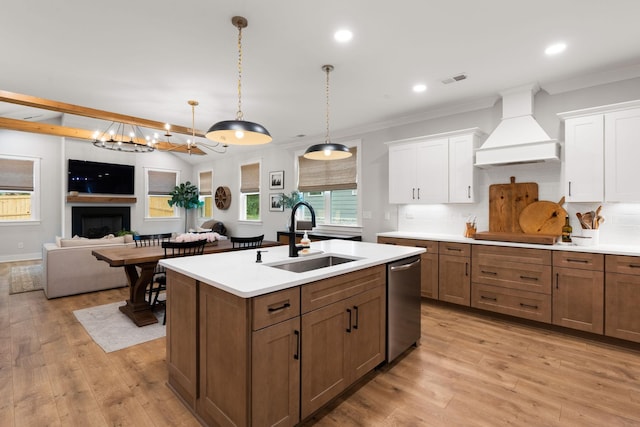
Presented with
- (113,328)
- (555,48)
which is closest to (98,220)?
(113,328)

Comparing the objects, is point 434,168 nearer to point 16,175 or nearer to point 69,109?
point 69,109

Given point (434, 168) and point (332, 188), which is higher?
point (434, 168)

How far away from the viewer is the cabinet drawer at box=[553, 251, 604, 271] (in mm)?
3027

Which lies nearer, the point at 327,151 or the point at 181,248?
the point at 327,151

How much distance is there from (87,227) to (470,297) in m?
8.70

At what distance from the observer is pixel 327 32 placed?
2701 millimetres

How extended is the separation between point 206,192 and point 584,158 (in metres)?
8.60

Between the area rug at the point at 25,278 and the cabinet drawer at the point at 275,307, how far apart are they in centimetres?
526

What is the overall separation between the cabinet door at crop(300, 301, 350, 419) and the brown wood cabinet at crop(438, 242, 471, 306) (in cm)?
237

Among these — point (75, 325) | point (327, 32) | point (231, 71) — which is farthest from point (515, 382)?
point (75, 325)

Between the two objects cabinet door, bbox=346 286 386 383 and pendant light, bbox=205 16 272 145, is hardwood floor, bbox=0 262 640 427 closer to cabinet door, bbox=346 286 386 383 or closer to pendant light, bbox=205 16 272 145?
cabinet door, bbox=346 286 386 383

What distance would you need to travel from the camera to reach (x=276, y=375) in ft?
5.42

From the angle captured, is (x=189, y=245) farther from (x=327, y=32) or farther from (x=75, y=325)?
(x=327, y=32)

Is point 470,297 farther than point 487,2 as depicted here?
Yes
